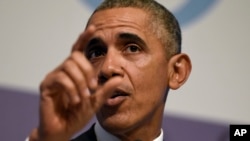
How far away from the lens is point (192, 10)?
131 cm

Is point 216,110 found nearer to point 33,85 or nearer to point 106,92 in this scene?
point 33,85

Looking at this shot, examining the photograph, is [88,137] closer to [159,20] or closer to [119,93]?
[119,93]

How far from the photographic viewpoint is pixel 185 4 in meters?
1.31

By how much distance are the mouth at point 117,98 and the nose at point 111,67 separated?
0.03 m

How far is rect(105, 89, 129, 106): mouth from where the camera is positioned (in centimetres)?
87

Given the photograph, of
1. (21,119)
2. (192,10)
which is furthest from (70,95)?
(192,10)

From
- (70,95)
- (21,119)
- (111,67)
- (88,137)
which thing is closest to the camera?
(70,95)

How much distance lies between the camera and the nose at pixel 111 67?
0.85m

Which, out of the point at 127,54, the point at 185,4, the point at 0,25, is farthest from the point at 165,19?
the point at 0,25

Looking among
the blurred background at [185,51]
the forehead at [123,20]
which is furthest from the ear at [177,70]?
the blurred background at [185,51]

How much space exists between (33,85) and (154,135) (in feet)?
1.25

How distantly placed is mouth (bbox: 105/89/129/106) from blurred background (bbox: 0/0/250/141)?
0.39 meters

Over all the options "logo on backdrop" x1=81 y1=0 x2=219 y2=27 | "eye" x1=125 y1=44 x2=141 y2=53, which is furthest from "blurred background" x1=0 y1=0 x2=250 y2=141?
"eye" x1=125 y1=44 x2=141 y2=53

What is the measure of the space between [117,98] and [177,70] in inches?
8.5
